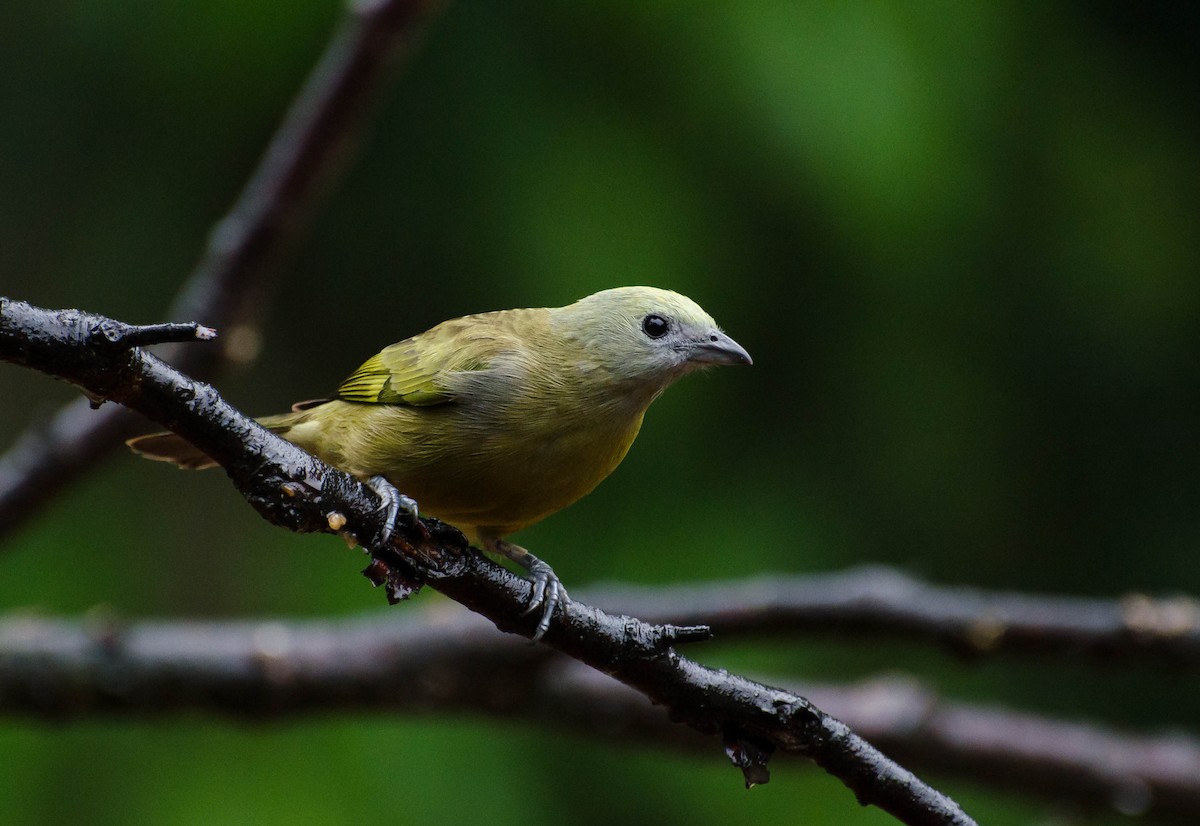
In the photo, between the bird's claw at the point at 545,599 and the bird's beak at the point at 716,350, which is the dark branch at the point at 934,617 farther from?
the bird's claw at the point at 545,599

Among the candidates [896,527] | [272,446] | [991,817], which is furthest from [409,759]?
[272,446]

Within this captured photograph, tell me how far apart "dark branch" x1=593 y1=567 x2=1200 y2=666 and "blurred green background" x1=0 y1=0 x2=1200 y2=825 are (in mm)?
779

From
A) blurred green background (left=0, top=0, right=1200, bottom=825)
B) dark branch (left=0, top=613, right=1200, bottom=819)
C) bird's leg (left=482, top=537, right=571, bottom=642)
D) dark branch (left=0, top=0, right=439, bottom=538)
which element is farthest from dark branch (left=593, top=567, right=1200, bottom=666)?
dark branch (left=0, top=0, right=439, bottom=538)

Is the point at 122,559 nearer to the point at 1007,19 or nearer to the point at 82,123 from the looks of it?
the point at 82,123

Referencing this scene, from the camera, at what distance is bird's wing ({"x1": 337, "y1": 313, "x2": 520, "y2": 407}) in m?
2.56

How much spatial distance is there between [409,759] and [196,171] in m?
2.56

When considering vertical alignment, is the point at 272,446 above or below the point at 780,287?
below

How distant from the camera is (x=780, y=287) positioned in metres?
4.78

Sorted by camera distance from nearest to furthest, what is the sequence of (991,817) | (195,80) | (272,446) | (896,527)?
1. (272,446)
2. (195,80)
3. (896,527)
4. (991,817)

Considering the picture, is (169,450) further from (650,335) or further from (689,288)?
(689,288)

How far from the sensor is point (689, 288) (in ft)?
13.8

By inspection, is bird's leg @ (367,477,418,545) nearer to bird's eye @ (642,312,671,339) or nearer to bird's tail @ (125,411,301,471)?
bird's tail @ (125,411,301,471)

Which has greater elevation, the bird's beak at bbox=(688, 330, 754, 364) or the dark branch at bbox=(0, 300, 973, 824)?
the bird's beak at bbox=(688, 330, 754, 364)

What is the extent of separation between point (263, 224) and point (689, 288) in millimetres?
1502
